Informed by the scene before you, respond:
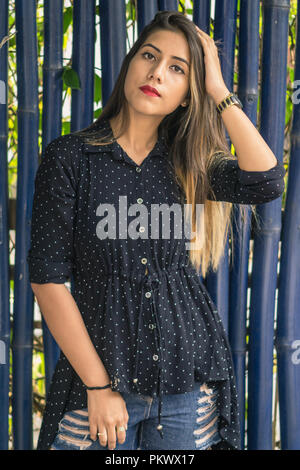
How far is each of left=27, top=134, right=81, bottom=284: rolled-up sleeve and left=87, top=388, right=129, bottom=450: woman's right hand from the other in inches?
10.3

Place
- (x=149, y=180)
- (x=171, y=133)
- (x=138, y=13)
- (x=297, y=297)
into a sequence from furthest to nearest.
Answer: (x=297, y=297) → (x=138, y=13) → (x=171, y=133) → (x=149, y=180)

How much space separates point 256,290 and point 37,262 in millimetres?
825

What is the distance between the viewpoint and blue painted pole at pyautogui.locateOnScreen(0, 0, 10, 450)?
1.79 meters

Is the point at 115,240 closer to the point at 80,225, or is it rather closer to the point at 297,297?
the point at 80,225

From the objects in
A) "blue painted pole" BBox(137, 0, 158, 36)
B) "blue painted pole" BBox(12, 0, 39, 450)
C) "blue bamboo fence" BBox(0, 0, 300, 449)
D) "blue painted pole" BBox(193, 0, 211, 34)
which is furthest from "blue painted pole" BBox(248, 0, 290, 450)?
"blue painted pole" BBox(12, 0, 39, 450)

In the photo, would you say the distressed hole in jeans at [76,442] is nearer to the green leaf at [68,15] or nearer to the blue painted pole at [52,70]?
the blue painted pole at [52,70]

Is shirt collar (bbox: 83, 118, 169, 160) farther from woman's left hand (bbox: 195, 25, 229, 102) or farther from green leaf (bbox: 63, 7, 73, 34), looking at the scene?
green leaf (bbox: 63, 7, 73, 34)

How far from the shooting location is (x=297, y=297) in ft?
6.38

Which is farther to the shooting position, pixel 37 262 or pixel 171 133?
pixel 171 133

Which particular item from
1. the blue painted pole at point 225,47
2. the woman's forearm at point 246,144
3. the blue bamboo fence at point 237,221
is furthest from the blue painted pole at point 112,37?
the woman's forearm at point 246,144

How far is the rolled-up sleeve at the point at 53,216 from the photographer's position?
52.8 inches

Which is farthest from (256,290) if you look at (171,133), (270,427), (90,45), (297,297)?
(90,45)

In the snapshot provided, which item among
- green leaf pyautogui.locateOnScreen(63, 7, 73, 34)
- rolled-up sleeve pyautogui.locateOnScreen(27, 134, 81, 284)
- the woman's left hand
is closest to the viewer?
rolled-up sleeve pyautogui.locateOnScreen(27, 134, 81, 284)

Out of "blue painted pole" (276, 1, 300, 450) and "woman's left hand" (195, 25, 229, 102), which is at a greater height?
"woman's left hand" (195, 25, 229, 102)
